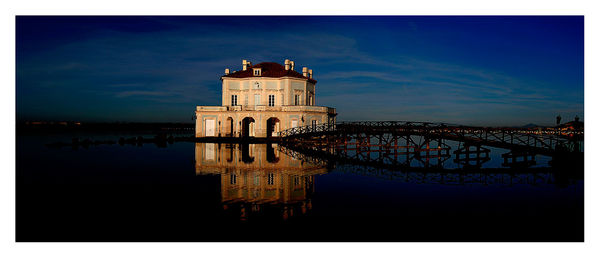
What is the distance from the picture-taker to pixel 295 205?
33.5ft

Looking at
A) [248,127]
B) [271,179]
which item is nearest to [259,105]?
[248,127]

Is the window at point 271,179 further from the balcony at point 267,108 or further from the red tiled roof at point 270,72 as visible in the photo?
the red tiled roof at point 270,72

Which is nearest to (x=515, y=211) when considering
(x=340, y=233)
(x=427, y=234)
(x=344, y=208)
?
(x=427, y=234)

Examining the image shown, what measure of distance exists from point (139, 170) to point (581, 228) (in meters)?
18.4

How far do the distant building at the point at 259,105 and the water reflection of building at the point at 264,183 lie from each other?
16.9 meters

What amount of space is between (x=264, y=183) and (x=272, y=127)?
29842 mm

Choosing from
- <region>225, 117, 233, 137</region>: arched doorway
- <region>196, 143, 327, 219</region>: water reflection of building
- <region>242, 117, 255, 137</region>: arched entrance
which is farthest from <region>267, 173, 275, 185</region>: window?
<region>242, 117, 255, 137</region>: arched entrance

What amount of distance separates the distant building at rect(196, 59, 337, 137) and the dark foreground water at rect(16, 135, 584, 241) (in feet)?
70.1

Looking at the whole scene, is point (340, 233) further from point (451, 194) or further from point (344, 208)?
point (451, 194)

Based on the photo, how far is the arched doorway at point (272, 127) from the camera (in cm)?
4131

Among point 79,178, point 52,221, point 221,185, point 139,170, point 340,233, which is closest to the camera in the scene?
point 340,233

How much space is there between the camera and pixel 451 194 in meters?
12.2

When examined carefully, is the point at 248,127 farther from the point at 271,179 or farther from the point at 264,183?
the point at 264,183

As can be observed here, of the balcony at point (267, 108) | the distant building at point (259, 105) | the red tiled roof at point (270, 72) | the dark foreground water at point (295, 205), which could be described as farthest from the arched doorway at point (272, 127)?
the dark foreground water at point (295, 205)
